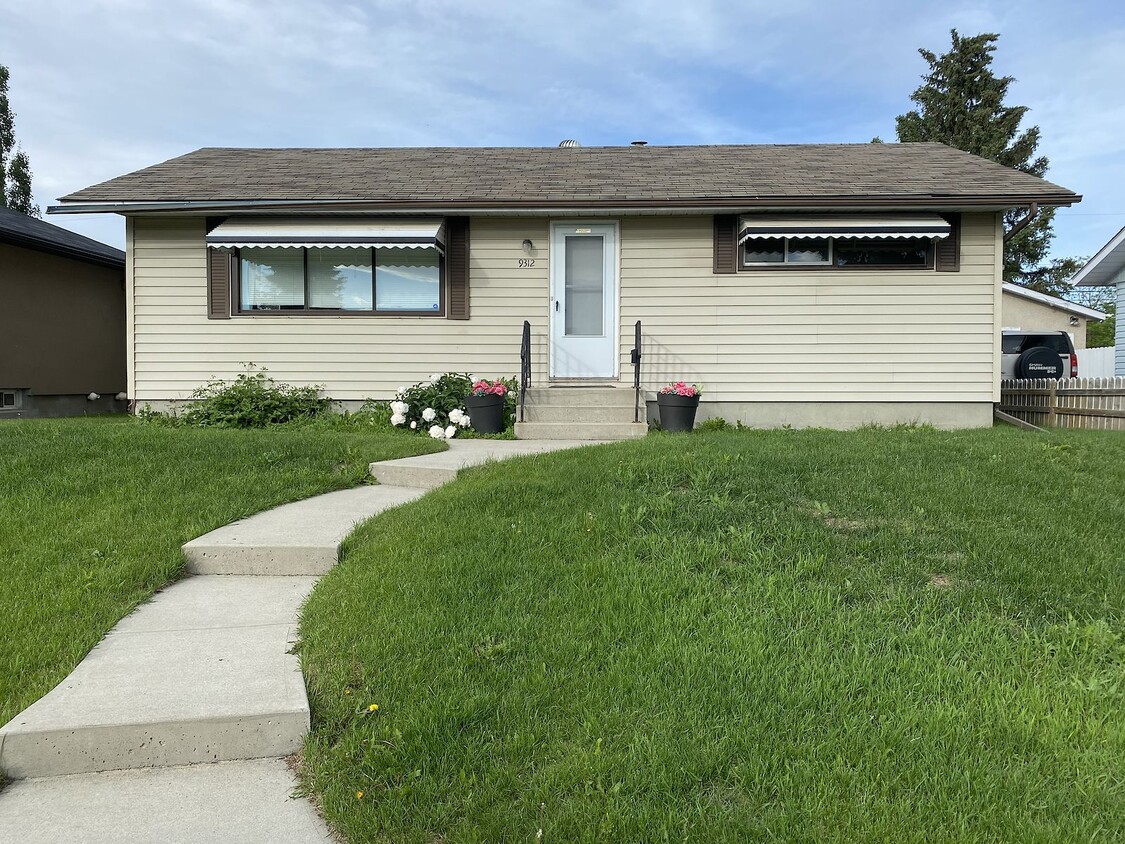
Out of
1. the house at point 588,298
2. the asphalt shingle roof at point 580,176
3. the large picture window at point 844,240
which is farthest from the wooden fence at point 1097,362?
the large picture window at point 844,240

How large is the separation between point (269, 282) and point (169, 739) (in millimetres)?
7968

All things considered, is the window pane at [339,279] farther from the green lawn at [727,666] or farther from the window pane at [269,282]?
the green lawn at [727,666]

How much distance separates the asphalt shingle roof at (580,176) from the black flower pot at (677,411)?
251cm

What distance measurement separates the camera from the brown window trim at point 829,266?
8664mm

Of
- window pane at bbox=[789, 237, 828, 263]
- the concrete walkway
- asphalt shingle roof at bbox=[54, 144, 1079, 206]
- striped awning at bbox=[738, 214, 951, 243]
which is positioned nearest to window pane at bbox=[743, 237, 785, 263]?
window pane at bbox=[789, 237, 828, 263]

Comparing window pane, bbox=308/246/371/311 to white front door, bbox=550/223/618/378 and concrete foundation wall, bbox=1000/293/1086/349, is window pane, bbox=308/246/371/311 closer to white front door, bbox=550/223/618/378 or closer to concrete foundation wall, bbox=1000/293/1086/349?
white front door, bbox=550/223/618/378

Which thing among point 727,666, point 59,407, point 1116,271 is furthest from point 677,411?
point 1116,271

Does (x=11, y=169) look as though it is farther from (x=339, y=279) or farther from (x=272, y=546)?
(x=272, y=546)

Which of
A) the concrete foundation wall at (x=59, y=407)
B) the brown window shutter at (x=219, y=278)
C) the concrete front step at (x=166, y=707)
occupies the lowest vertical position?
the concrete front step at (x=166, y=707)

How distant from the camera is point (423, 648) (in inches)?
99.7

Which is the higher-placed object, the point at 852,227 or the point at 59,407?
the point at 852,227

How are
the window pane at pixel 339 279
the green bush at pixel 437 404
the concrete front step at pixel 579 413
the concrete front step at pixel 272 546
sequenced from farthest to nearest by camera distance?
the window pane at pixel 339 279 < the green bush at pixel 437 404 < the concrete front step at pixel 579 413 < the concrete front step at pixel 272 546

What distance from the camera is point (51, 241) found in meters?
10.7

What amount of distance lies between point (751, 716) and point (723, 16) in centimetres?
1223
